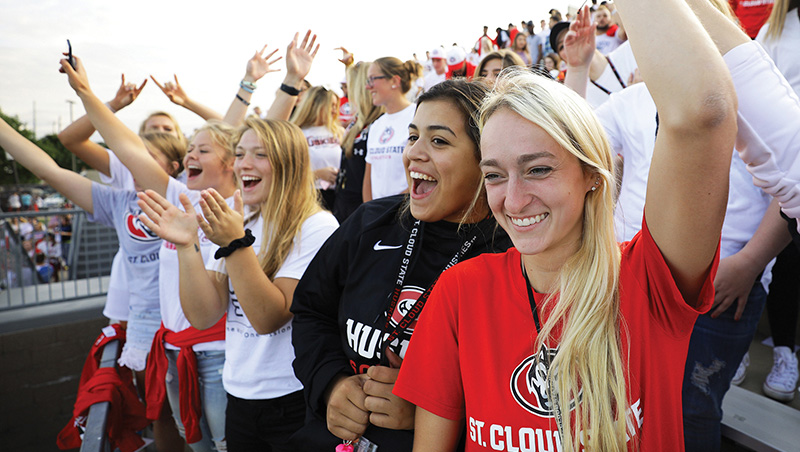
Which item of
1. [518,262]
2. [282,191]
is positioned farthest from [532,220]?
[282,191]

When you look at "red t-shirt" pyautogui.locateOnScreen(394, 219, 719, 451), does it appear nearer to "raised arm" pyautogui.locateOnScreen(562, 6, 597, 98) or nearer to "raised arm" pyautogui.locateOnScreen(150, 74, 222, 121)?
"raised arm" pyautogui.locateOnScreen(562, 6, 597, 98)

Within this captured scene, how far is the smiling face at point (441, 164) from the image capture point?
1660mm

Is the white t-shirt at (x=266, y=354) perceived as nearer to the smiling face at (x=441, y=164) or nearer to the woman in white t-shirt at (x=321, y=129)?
the smiling face at (x=441, y=164)

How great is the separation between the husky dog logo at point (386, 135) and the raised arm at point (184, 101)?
1.60 metres

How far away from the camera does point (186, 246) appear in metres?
2.31

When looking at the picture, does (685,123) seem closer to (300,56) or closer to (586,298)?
(586,298)

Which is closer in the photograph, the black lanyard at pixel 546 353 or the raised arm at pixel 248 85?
the black lanyard at pixel 546 353

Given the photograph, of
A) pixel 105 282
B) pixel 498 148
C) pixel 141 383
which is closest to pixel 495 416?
pixel 498 148

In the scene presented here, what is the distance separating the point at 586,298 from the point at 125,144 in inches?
117

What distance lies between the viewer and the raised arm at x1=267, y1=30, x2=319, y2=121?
3686 millimetres

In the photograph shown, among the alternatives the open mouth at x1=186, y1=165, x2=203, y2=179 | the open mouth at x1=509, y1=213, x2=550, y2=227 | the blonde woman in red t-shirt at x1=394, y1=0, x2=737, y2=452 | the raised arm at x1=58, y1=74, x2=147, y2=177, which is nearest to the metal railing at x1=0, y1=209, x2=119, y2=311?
→ the raised arm at x1=58, y1=74, x2=147, y2=177

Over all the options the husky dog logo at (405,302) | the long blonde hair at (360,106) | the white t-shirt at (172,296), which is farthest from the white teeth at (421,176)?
the long blonde hair at (360,106)

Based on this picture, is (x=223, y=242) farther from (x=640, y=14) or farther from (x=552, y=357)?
(x=640, y=14)

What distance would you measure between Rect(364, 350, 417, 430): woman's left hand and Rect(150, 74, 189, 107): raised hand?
160 inches
